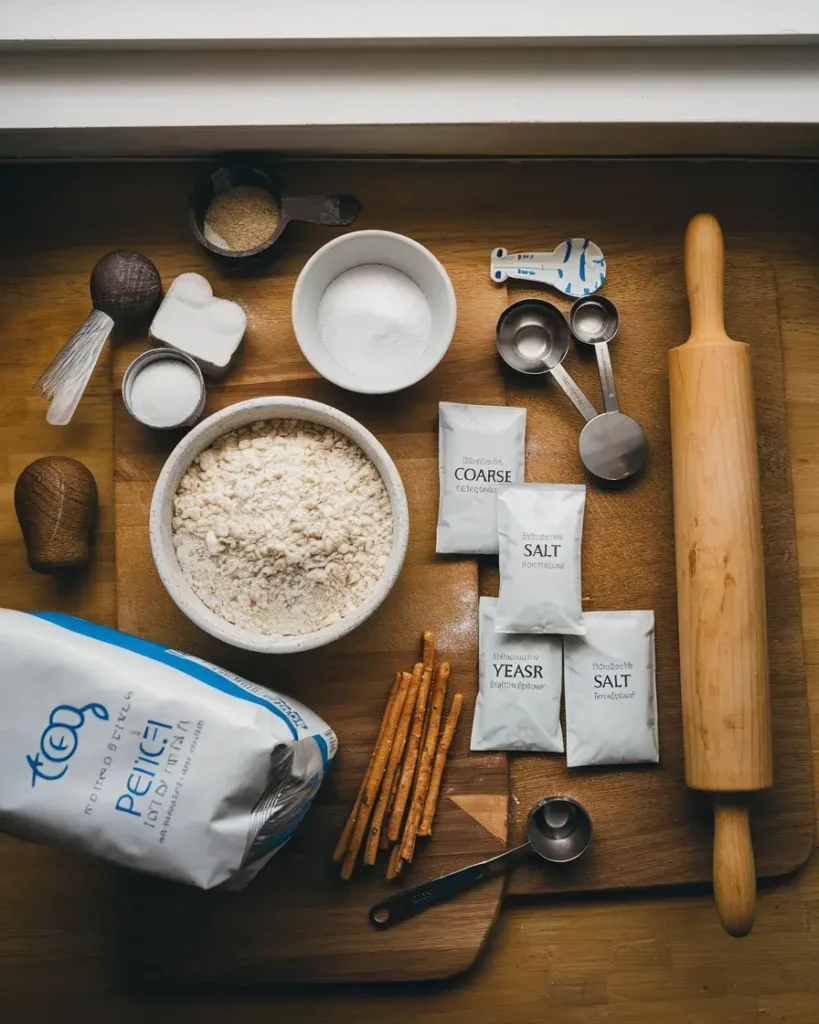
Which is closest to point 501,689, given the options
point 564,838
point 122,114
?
point 564,838

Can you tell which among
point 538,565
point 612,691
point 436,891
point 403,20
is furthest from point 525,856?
point 403,20

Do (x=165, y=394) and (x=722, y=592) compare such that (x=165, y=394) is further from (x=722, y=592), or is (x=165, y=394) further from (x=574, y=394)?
(x=722, y=592)

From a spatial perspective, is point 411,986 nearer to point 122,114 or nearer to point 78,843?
point 78,843

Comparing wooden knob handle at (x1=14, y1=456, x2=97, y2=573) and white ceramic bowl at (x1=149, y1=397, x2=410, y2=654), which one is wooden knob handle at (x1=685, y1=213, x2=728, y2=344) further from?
wooden knob handle at (x1=14, y1=456, x2=97, y2=573)

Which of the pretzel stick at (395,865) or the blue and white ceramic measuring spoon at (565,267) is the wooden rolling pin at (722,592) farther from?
the pretzel stick at (395,865)

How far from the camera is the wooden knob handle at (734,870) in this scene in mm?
871

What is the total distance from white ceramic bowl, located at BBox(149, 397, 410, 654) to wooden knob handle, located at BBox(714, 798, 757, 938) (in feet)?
1.48

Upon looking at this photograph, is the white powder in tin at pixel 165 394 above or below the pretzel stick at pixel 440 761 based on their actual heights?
above

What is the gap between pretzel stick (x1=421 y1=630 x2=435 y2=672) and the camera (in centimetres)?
94

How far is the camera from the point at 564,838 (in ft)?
3.11

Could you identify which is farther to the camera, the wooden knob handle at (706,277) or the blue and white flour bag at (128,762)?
the wooden knob handle at (706,277)

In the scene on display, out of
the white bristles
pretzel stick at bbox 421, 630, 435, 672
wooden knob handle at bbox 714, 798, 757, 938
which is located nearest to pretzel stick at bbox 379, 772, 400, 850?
pretzel stick at bbox 421, 630, 435, 672

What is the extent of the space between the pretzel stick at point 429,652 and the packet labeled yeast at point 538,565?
80 millimetres

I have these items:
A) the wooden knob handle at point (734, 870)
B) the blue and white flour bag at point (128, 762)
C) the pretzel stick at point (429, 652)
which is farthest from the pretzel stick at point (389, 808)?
the wooden knob handle at point (734, 870)
